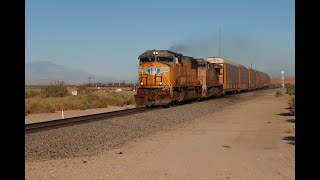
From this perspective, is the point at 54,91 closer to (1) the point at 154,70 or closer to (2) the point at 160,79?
(1) the point at 154,70

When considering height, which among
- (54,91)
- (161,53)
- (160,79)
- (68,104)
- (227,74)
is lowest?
(68,104)

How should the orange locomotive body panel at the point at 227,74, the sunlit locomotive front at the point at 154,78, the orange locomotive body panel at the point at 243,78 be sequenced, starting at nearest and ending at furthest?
the sunlit locomotive front at the point at 154,78 → the orange locomotive body panel at the point at 227,74 → the orange locomotive body panel at the point at 243,78

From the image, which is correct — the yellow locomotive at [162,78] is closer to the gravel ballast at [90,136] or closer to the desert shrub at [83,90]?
the gravel ballast at [90,136]

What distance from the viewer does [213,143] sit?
11.7 m

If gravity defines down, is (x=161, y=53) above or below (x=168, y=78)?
above

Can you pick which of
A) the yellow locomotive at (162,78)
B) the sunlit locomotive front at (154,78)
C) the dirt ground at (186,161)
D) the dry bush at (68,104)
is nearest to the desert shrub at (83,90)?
the dry bush at (68,104)

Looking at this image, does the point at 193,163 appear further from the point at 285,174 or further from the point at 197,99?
the point at 197,99

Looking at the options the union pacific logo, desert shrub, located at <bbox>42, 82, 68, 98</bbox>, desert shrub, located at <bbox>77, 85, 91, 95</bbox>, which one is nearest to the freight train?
the union pacific logo

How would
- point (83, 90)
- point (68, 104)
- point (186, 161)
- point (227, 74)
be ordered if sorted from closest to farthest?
point (186, 161) < point (68, 104) < point (227, 74) < point (83, 90)

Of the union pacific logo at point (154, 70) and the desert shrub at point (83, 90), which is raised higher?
the union pacific logo at point (154, 70)

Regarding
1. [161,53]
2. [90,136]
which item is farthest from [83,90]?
[90,136]
